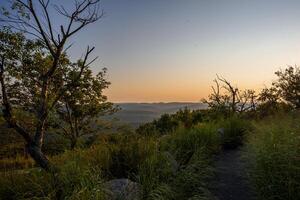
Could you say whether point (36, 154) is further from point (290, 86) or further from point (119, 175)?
point (290, 86)

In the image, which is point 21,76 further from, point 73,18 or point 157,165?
point 157,165

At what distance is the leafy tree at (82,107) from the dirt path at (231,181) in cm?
1242

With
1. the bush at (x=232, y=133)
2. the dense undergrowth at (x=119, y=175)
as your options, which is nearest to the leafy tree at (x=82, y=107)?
the bush at (x=232, y=133)

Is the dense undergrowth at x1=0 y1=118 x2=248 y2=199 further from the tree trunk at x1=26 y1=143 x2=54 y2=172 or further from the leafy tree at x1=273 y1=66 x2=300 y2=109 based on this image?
the leafy tree at x1=273 y1=66 x2=300 y2=109

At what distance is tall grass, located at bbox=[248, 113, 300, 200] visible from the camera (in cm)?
477

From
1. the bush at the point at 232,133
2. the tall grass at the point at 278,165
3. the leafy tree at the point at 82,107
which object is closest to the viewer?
the tall grass at the point at 278,165

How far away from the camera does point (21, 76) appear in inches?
516

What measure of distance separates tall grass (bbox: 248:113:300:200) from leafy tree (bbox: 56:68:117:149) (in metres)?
14.5

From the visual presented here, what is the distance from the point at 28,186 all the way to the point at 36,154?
3690 millimetres

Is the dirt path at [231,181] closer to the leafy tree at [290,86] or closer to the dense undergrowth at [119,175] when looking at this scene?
the dense undergrowth at [119,175]

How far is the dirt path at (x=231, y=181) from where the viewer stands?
586cm

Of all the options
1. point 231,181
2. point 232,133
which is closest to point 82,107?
point 232,133

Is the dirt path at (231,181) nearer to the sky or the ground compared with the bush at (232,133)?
nearer to the ground

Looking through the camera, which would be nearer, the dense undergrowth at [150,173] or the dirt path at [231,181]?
the dense undergrowth at [150,173]
